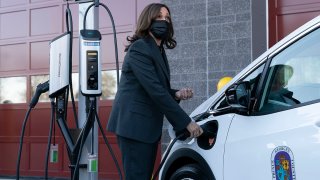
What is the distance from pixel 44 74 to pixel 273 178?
613 centimetres

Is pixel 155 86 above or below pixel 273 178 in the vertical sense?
above

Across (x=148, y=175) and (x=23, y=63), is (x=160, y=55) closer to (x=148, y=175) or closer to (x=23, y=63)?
(x=148, y=175)

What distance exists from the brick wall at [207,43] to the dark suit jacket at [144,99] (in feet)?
11.1

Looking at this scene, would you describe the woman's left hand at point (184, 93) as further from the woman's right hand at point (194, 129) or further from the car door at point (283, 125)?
the car door at point (283, 125)

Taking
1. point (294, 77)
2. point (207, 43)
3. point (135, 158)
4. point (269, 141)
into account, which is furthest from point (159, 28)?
point (207, 43)

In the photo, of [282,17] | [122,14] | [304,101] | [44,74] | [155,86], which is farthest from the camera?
[44,74]

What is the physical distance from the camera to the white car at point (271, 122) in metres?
2.96

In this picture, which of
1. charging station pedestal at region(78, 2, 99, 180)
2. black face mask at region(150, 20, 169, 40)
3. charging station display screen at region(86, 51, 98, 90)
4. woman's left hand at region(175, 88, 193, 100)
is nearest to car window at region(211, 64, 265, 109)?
woman's left hand at region(175, 88, 193, 100)

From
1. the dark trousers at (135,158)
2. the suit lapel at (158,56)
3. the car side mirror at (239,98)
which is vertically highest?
the suit lapel at (158,56)

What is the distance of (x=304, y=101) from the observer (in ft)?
10.1

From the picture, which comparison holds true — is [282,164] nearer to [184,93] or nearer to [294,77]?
[294,77]

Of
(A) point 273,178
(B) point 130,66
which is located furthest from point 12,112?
(A) point 273,178

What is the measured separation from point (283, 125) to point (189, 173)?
103 cm

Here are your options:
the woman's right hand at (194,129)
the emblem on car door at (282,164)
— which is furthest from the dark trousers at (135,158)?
the emblem on car door at (282,164)
